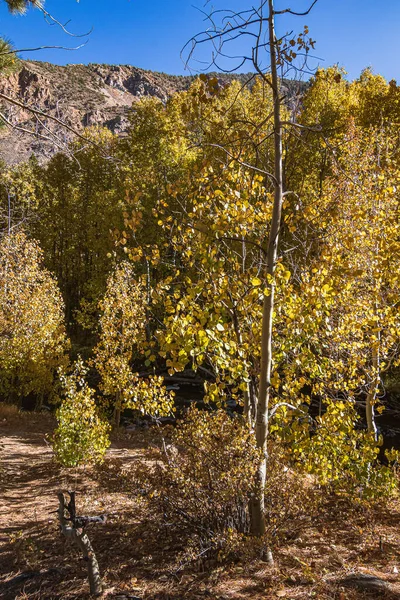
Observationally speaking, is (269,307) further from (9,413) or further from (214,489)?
(9,413)

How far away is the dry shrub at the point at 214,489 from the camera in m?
4.36

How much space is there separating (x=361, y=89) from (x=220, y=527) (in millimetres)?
24572

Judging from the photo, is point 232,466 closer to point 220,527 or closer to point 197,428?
point 197,428

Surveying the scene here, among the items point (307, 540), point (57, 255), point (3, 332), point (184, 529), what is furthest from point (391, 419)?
point (57, 255)

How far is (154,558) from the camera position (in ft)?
16.6

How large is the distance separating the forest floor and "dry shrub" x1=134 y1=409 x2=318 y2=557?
34 centimetres

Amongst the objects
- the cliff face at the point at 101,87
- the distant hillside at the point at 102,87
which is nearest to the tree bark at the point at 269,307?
the cliff face at the point at 101,87

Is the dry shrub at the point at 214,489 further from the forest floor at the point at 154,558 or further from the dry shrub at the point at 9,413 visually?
the dry shrub at the point at 9,413

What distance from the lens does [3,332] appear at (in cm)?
1575

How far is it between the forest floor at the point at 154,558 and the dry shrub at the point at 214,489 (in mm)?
337

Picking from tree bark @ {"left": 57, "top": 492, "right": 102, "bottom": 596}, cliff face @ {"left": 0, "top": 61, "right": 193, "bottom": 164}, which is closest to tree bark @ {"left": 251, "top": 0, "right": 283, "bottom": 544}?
tree bark @ {"left": 57, "top": 492, "right": 102, "bottom": 596}

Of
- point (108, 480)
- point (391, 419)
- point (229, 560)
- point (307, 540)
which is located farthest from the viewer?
point (391, 419)

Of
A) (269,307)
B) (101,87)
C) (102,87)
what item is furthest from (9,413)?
(102,87)

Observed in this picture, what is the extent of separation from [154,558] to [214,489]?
137 cm
